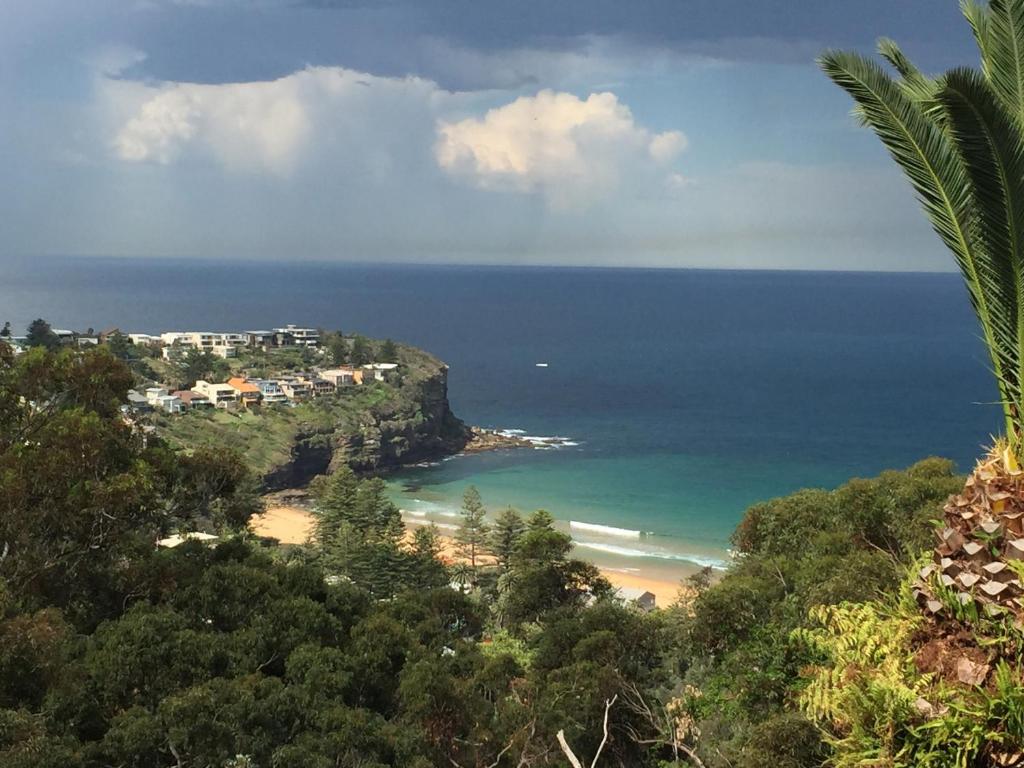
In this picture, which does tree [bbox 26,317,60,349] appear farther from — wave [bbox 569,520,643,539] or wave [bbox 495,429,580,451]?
wave [bbox 569,520,643,539]

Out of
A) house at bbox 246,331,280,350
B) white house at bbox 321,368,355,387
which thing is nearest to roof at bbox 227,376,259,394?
white house at bbox 321,368,355,387

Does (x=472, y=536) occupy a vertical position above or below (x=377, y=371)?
below

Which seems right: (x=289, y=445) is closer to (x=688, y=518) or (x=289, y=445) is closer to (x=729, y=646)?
(x=688, y=518)

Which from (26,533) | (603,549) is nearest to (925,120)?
(26,533)

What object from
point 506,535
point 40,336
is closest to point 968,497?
point 506,535

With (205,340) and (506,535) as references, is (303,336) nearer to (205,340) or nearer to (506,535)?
(205,340)

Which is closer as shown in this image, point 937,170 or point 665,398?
point 937,170
